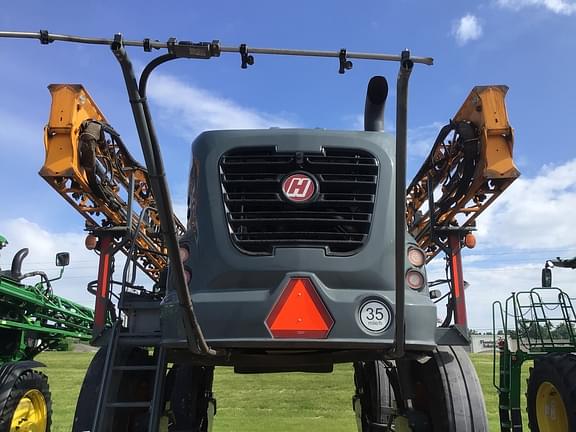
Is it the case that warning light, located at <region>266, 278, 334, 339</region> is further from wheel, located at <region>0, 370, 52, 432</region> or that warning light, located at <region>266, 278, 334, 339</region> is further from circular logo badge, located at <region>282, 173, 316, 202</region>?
wheel, located at <region>0, 370, 52, 432</region>

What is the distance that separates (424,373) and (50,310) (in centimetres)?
752

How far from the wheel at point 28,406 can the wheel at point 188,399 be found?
2332 mm

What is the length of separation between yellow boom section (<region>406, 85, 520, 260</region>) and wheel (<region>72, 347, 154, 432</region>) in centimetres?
348

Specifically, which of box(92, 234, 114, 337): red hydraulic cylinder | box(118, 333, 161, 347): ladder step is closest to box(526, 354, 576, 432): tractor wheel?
box(118, 333, 161, 347): ladder step

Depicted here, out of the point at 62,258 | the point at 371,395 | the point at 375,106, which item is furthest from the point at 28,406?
the point at 375,106

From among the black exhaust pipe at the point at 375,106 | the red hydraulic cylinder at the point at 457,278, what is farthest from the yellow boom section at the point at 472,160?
the black exhaust pipe at the point at 375,106

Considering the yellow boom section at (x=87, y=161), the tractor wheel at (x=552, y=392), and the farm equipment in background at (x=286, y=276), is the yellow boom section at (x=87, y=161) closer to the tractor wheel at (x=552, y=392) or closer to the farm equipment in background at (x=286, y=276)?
the farm equipment in background at (x=286, y=276)

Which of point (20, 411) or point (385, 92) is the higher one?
point (385, 92)

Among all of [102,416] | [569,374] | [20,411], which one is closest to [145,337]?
[102,416]

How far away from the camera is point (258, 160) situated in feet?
13.4

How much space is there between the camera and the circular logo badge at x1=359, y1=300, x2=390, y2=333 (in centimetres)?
360

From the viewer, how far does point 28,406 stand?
7.91m

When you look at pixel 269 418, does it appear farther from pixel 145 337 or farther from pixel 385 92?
pixel 385 92

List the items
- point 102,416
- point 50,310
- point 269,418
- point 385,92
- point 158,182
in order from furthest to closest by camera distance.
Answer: point 269,418 → point 50,310 → point 385,92 → point 102,416 → point 158,182
